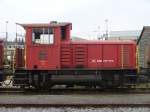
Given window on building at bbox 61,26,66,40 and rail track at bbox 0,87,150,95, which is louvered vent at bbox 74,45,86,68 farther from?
rail track at bbox 0,87,150,95

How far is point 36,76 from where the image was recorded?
21297 millimetres

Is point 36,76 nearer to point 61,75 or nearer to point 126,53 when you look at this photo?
point 61,75

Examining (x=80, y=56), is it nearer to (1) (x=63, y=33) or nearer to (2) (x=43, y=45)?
(1) (x=63, y=33)

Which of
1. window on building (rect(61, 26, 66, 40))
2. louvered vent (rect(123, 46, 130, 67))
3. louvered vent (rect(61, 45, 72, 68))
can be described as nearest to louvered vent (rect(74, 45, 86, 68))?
louvered vent (rect(61, 45, 72, 68))

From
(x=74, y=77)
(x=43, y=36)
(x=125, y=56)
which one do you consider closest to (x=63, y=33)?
(x=43, y=36)

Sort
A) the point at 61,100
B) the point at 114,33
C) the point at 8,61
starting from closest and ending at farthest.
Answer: the point at 61,100 < the point at 8,61 < the point at 114,33

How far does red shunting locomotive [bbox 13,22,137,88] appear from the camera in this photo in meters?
21.2

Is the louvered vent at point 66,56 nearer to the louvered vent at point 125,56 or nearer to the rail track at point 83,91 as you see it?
the rail track at point 83,91

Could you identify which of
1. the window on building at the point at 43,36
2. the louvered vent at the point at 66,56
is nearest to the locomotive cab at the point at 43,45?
the window on building at the point at 43,36

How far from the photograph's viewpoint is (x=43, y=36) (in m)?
21.3

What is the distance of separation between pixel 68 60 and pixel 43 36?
6.00ft

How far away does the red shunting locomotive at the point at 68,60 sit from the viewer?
21188 mm

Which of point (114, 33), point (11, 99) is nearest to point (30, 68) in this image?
point (11, 99)

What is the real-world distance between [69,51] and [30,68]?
2.22 meters
